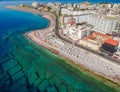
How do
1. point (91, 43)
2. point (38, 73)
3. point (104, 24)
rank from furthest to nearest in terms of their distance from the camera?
point (104, 24) → point (91, 43) → point (38, 73)

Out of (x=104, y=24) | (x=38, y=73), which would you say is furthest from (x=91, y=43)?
(x=38, y=73)

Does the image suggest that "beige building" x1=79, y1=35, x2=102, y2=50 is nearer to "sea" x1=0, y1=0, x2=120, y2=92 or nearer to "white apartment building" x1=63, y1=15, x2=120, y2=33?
"white apartment building" x1=63, y1=15, x2=120, y2=33

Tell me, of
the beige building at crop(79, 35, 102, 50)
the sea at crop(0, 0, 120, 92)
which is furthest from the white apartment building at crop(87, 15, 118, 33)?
the sea at crop(0, 0, 120, 92)

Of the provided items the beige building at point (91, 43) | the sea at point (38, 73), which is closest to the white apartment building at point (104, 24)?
the beige building at point (91, 43)

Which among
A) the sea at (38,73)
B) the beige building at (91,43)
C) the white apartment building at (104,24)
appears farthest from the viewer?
the white apartment building at (104,24)

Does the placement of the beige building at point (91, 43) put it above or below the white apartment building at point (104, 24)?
below

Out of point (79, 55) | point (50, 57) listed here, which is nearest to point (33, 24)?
point (50, 57)

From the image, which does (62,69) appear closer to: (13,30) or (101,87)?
(101,87)

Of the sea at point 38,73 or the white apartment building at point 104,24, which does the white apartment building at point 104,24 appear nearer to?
the white apartment building at point 104,24

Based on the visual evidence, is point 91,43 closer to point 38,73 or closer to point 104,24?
point 104,24

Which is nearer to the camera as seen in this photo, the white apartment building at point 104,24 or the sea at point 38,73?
the sea at point 38,73

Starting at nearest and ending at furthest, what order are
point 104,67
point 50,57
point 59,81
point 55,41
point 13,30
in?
1. point 59,81
2. point 104,67
3. point 50,57
4. point 55,41
5. point 13,30
